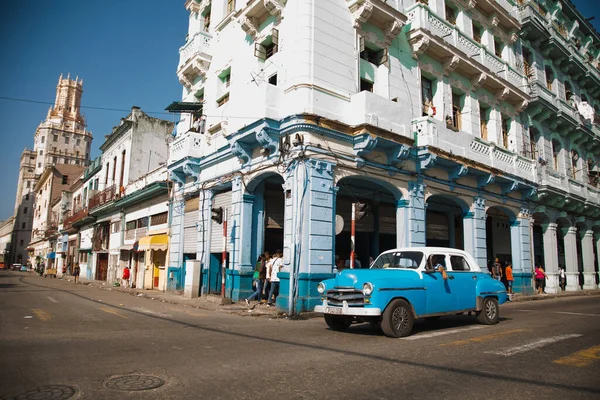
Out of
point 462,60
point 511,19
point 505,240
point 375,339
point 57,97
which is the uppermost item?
point 57,97

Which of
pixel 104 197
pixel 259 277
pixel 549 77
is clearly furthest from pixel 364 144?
pixel 104 197

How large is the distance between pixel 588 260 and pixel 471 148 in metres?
16.2

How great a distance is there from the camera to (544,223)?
920 inches

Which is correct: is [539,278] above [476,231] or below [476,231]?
below

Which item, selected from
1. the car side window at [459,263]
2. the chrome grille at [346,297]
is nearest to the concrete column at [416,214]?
the car side window at [459,263]

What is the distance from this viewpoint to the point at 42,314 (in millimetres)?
10516

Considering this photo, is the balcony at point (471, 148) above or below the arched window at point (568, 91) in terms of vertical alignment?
below

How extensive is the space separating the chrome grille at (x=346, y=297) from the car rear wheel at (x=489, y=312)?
3.76m

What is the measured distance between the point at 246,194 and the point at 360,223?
4785 millimetres

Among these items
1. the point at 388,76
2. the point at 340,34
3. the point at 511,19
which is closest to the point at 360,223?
the point at 388,76

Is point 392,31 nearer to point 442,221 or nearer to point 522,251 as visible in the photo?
point 442,221

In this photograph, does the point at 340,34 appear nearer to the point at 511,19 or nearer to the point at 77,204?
the point at 511,19

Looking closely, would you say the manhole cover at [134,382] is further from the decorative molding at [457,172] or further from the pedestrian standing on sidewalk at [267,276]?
the decorative molding at [457,172]

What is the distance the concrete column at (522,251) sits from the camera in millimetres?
20203
